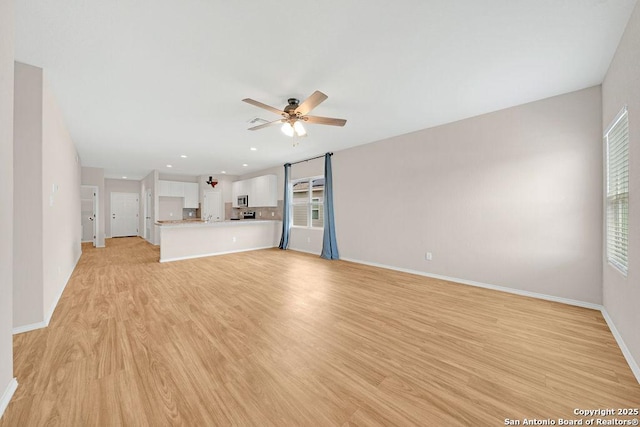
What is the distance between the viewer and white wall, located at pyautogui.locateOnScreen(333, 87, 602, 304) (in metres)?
2.79

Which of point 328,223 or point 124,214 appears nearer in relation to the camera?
point 328,223

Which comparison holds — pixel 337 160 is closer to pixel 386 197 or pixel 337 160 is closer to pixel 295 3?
pixel 386 197

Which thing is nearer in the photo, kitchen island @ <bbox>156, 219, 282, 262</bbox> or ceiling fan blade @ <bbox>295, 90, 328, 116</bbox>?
ceiling fan blade @ <bbox>295, 90, 328, 116</bbox>

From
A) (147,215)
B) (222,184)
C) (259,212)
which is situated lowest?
(147,215)

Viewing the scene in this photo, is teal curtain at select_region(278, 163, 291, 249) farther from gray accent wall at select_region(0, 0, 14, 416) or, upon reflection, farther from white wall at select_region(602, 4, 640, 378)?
white wall at select_region(602, 4, 640, 378)

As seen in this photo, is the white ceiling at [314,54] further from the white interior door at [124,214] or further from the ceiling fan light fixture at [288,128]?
the white interior door at [124,214]

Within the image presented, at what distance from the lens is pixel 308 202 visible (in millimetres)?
6629

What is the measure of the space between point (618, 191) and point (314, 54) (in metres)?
3.12

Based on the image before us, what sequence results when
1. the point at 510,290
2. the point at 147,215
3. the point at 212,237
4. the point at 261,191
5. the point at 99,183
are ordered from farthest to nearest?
the point at 147,215 → the point at 261,191 → the point at 99,183 → the point at 212,237 → the point at 510,290

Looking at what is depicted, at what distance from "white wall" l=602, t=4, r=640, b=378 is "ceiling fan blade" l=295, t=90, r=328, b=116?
228cm

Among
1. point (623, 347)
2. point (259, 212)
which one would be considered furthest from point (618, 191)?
point (259, 212)

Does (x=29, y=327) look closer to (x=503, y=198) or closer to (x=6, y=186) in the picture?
(x=6, y=186)

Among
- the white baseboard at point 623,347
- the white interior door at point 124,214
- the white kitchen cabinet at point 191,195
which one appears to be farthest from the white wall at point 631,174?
the white interior door at point 124,214

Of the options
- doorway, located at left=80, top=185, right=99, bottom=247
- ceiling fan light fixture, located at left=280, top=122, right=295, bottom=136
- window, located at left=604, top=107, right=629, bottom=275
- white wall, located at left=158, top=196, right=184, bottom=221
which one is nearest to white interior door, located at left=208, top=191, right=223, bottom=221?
white wall, located at left=158, top=196, right=184, bottom=221
